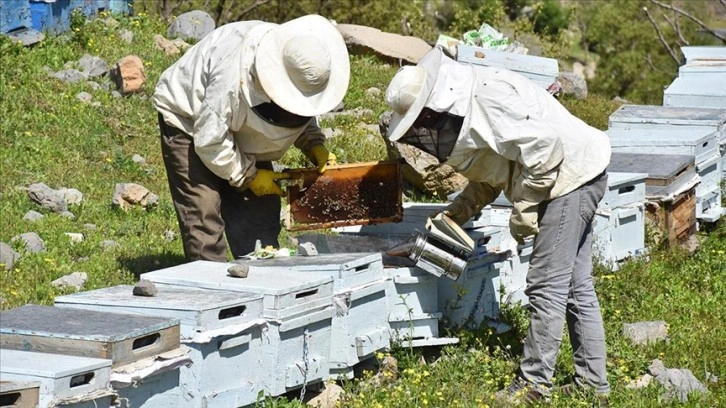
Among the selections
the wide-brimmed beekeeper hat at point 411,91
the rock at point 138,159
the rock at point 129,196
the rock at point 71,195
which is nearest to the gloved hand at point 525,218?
the wide-brimmed beekeeper hat at point 411,91

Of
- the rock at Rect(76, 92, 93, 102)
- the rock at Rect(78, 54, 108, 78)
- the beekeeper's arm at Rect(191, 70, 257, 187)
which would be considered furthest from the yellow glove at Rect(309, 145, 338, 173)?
the rock at Rect(78, 54, 108, 78)

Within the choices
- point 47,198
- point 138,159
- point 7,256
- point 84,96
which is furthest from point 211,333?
point 84,96

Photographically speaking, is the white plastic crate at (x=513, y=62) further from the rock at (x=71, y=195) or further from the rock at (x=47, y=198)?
the rock at (x=47, y=198)

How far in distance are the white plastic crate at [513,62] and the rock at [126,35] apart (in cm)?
426

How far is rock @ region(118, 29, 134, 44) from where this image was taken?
13.0 meters

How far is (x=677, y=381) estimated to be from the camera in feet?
19.6

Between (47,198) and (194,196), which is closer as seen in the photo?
(194,196)

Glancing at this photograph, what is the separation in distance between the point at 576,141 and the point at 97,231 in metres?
4.07

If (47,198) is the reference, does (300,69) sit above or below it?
above

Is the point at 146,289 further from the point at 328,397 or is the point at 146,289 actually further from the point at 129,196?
the point at 129,196

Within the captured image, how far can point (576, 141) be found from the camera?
18.5ft

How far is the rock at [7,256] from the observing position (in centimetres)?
740

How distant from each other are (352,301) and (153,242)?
2.99m

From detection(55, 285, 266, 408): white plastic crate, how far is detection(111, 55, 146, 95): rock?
6443mm
